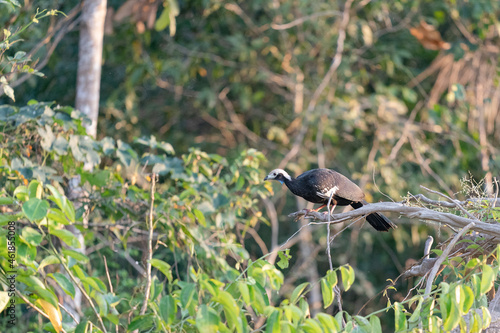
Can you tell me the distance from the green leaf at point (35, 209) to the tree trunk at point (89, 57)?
354cm

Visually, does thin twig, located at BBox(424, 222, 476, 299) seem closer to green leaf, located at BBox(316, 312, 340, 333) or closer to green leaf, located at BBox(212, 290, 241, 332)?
green leaf, located at BBox(316, 312, 340, 333)

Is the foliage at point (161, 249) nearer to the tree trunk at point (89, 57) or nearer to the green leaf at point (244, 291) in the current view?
the green leaf at point (244, 291)

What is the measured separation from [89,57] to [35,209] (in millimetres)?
3765

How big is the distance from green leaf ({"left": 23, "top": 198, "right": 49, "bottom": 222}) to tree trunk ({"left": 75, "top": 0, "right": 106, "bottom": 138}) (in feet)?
11.6

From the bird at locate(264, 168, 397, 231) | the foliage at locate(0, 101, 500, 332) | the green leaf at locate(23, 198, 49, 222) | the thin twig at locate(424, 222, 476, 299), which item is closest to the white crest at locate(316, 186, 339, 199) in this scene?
the bird at locate(264, 168, 397, 231)

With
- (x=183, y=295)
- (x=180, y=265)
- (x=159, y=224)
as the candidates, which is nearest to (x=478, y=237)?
(x=183, y=295)

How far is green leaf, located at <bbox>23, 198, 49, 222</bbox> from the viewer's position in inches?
98.2

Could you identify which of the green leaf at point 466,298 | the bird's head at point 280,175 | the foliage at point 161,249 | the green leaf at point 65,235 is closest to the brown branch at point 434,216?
the foliage at point 161,249

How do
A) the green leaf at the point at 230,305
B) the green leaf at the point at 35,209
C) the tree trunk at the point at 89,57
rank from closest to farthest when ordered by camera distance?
the green leaf at the point at 230,305, the green leaf at the point at 35,209, the tree trunk at the point at 89,57

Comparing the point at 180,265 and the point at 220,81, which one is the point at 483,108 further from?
the point at 180,265

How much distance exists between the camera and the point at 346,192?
456cm

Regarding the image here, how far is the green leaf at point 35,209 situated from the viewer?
2494mm

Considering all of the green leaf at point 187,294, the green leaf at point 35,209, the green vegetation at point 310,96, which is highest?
the green leaf at point 35,209

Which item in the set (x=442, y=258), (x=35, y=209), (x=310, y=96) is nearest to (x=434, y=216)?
(x=442, y=258)
